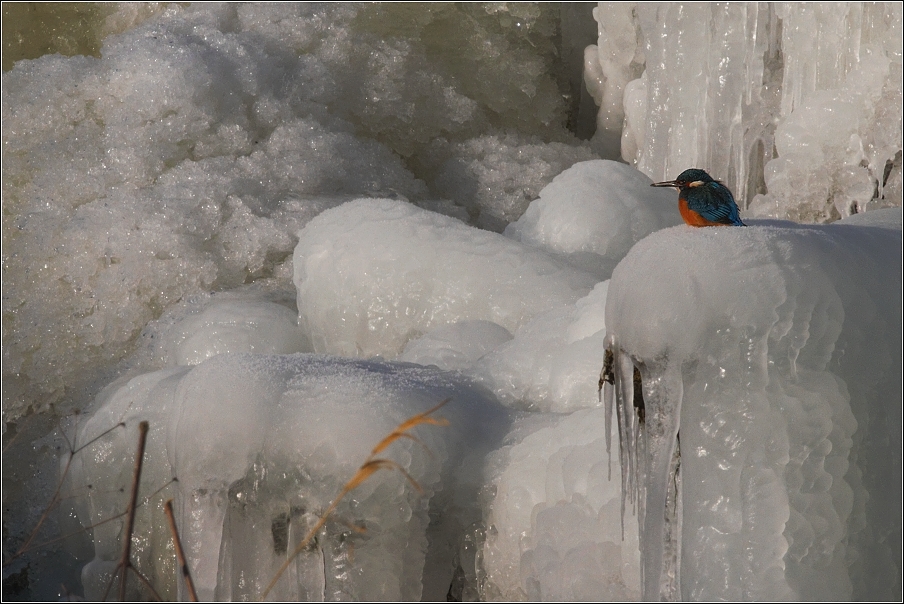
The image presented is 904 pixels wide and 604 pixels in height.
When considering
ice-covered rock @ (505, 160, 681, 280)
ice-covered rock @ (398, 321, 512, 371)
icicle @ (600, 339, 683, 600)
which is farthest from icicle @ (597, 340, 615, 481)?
ice-covered rock @ (505, 160, 681, 280)

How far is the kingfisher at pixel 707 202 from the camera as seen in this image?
233cm

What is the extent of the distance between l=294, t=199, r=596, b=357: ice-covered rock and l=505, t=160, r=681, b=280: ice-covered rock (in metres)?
0.23

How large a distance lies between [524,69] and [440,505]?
10.5 feet

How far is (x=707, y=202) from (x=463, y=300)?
1.06 meters

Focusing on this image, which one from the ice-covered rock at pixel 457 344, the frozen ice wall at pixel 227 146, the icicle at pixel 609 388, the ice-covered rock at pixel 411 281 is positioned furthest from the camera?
the frozen ice wall at pixel 227 146

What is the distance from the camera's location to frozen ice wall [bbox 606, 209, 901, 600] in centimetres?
176

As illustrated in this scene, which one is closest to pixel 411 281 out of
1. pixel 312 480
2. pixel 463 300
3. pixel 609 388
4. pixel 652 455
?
pixel 463 300

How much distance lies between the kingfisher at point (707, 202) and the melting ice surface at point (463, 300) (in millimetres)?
280

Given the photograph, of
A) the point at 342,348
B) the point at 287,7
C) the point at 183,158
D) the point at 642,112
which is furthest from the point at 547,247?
the point at 287,7

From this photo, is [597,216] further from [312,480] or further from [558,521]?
[312,480]

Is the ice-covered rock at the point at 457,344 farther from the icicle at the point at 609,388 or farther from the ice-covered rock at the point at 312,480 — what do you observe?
the icicle at the point at 609,388

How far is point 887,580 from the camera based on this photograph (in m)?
1.86

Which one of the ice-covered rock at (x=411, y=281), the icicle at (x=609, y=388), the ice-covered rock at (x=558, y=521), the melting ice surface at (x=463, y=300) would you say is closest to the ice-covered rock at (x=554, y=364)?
the melting ice surface at (x=463, y=300)

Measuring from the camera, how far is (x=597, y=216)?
350cm
